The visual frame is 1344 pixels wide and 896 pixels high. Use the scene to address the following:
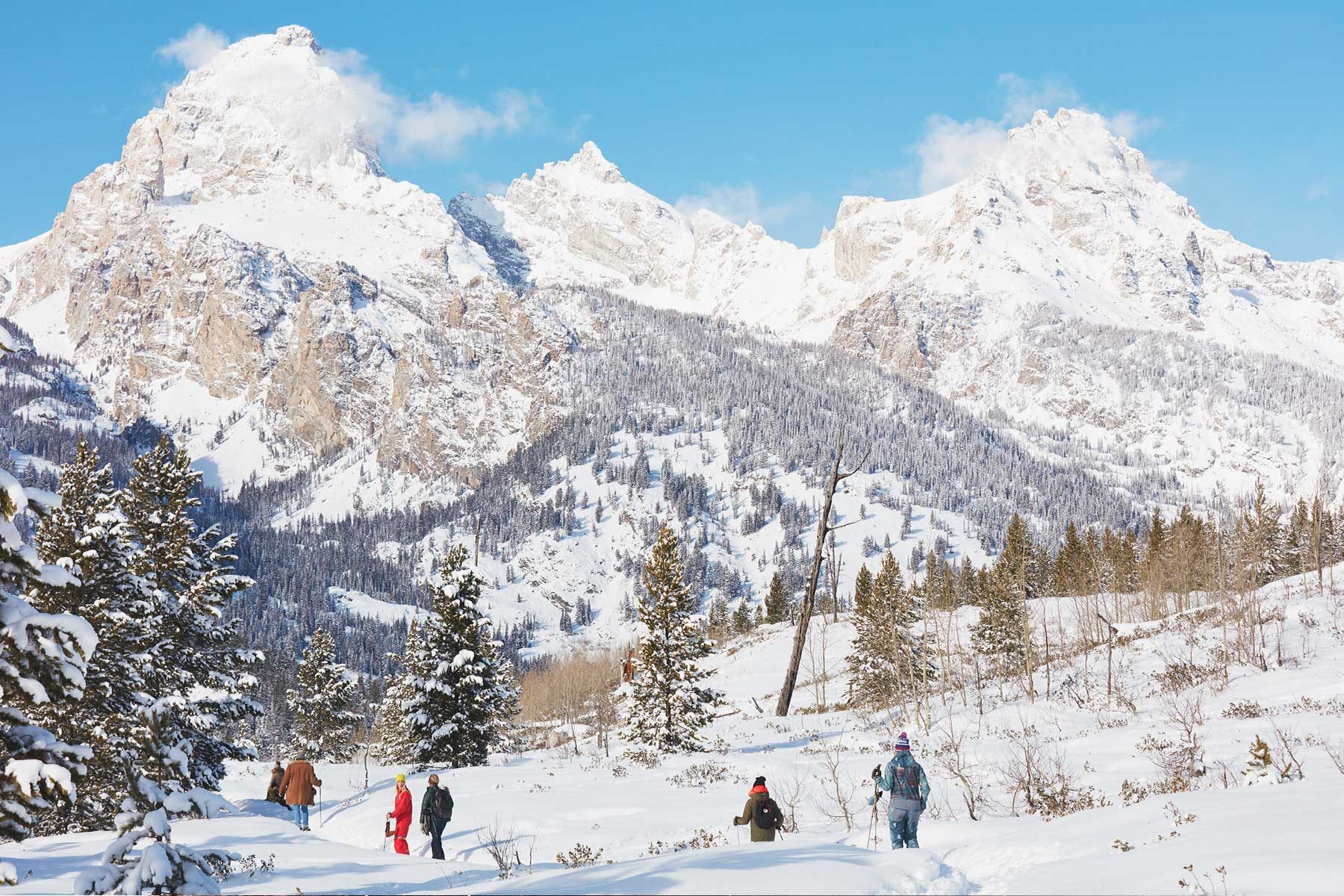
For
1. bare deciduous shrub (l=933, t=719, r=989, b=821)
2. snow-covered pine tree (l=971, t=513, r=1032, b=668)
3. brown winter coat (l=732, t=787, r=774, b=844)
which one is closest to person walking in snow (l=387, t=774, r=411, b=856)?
brown winter coat (l=732, t=787, r=774, b=844)

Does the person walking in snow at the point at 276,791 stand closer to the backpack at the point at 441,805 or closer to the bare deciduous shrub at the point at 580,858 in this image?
the backpack at the point at 441,805

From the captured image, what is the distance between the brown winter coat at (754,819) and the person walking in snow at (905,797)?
1.67 metres

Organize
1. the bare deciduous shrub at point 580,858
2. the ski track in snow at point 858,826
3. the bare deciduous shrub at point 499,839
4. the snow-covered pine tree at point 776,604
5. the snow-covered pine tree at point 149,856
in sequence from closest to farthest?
the snow-covered pine tree at point 149,856
the ski track in snow at point 858,826
the bare deciduous shrub at point 580,858
the bare deciduous shrub at point 499,839
the snow-covered pine tree at point 776,604

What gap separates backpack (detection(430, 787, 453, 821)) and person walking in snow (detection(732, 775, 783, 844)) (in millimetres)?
5792

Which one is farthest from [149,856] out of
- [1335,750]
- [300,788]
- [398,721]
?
[398,721]

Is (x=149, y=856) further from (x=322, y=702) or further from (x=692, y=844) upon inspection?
(x=322, y=702)

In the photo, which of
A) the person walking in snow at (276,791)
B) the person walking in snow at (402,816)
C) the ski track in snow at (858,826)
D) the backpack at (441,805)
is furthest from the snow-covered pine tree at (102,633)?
the backpack at (441,805)

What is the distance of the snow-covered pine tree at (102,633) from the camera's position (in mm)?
18344

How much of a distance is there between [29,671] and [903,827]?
1012cm

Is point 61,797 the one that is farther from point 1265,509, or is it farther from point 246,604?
point 246,604

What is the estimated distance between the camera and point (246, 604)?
178125 mm

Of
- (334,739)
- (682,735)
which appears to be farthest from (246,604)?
(682,735)

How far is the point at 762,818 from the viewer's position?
11656 millimetres

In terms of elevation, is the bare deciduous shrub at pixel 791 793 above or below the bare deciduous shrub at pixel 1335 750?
below
